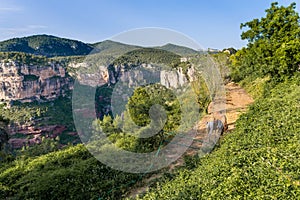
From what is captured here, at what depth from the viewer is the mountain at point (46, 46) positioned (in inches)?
3772

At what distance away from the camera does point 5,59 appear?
6406cm

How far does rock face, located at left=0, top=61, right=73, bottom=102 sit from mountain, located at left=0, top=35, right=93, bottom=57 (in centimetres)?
2985

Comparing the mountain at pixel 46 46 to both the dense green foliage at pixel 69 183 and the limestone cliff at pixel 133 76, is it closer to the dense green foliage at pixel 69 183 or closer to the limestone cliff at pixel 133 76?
the dense green foliage at pixel 69 183

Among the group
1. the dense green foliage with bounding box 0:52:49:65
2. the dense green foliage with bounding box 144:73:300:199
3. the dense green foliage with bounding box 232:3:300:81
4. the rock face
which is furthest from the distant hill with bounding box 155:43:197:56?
the dense green foliage with bounding box 0:52:49:65

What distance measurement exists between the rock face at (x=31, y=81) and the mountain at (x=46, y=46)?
97.9 ft

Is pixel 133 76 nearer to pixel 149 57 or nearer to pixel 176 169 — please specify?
pixel 149 57

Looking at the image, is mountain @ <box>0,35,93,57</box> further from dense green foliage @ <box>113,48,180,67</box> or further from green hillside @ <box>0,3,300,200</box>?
dense green foliage @ <box>113,48,180,67</box>

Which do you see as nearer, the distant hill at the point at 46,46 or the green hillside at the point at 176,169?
the green hillside at the point at 176,169

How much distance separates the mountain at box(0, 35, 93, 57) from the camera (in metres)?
95.8

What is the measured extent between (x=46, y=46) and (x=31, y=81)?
128 ft

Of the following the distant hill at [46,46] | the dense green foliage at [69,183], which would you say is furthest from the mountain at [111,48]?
the distant hill at [46,46]

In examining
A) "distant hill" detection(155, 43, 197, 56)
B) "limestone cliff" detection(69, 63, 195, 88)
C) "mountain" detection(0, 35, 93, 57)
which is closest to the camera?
"distant hill" detection(155, 43, 197, 56)

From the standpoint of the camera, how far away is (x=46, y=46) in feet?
329

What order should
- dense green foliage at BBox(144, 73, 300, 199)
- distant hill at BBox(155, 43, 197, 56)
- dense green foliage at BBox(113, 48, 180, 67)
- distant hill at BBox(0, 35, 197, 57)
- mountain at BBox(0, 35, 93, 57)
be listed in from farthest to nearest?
mountain at BBox(0, 35, 93, 57)
distant hill at BBox(0, 35, 197, 57)
dense green foliage at BBox(113, 48, 180, 67)
distant hill at BBox(155, 43, 197, 56)
dense green foliage at BBox(144, 73, 300, 199)
